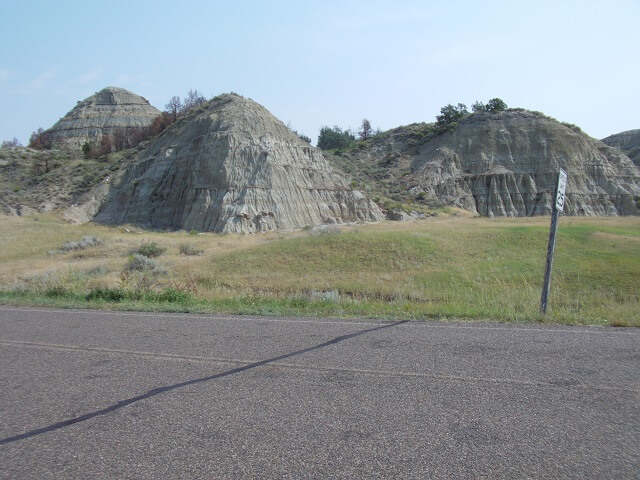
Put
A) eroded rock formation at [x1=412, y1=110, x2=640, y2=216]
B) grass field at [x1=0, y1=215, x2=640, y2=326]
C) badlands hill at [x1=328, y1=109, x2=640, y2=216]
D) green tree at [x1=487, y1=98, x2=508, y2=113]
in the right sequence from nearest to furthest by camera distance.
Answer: grass field at [x1=0, y1=215, x2=640, y2=326], badlands hill at [x1=328, y1=109, x2=640, y2=216], eroded rock formation at [x1=412, y1=110, x2=640, y2=216], green tree at [x1=487, y1=98, x2=508, y2=113]

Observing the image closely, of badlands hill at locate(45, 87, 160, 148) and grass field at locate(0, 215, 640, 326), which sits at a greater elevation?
badlands hill at locate(45, 87, 160, 148)

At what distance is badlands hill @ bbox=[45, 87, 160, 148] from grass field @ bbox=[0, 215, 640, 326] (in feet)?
195

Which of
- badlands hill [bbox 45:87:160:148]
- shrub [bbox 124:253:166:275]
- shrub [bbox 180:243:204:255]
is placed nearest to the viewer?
shrub [bbox 124:253:166:275]

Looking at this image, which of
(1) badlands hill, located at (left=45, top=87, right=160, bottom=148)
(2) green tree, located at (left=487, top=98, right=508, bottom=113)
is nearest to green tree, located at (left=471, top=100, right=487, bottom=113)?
(2) green tree, located at (left=487, top=98, right=508, bottom=113)

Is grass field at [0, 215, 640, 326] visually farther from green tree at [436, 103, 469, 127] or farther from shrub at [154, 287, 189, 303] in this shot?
green tree at [436, 103, 469, 127]

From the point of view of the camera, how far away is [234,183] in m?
49.8

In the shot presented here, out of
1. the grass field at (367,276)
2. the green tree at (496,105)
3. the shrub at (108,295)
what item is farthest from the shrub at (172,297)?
the green tree at (496,105)

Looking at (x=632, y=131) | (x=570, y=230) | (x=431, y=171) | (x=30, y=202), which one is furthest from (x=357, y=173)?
(x=632, y=131)

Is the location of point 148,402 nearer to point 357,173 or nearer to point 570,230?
point 570,230

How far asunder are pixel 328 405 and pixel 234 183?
149 ft

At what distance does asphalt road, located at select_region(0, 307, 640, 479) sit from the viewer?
13.7ft

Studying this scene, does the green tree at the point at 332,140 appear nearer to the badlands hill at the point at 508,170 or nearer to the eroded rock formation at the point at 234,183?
the badlands hill at the point at 508,170

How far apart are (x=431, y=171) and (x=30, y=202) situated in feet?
150

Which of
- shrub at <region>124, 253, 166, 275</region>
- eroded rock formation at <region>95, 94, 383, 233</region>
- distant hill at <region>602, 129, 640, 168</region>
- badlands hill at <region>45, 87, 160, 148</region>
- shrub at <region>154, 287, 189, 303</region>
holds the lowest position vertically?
shrub at <region>124, 253, 166, 275</region>
